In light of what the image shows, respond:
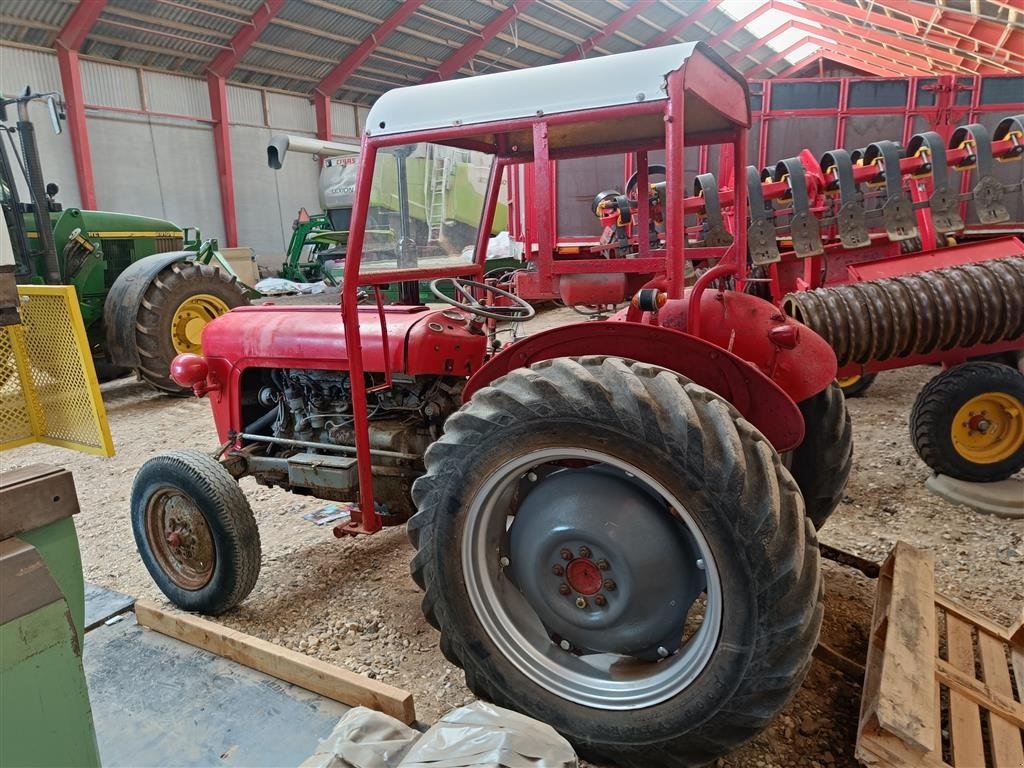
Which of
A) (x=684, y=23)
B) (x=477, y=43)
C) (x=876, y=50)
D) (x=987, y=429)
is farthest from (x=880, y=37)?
(x=987, y=429)

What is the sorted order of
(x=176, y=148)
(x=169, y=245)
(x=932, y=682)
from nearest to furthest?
1. (x=932, y=682)
2. (x=169, y=245)
3. (x=176, y=148)

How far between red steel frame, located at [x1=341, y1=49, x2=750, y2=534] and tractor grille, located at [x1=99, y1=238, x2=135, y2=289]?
5.51 m

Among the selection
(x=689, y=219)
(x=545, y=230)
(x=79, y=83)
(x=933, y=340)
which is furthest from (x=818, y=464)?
(x=79, y=83)

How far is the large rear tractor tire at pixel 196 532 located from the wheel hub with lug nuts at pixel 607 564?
1240 mm

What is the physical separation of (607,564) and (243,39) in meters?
13.2

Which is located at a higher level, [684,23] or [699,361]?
[684,23]

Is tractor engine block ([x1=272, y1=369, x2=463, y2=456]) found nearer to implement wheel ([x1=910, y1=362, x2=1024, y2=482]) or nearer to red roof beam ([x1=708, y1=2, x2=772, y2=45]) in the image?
implement wheel ([x1=910, y1=362, x2=1024, y2=482])

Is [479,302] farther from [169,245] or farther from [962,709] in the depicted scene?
[169,245]

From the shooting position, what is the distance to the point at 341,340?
2795mm

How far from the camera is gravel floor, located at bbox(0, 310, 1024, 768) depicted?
2.09 metres

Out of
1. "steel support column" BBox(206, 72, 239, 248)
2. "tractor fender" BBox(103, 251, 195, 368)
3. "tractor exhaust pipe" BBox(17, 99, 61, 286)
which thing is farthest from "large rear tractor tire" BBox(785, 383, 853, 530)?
"steel support column" BBox(206, 72, 239, 248)

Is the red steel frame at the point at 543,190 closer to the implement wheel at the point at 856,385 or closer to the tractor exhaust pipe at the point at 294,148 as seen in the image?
the implement wheel at the point at 856,385

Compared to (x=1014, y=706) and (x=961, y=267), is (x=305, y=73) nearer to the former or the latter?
(x=961, y=267)

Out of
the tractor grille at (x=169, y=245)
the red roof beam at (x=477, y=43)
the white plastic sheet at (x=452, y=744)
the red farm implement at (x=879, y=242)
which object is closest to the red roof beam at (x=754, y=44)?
the red roof beam at (x=477, y=43)
